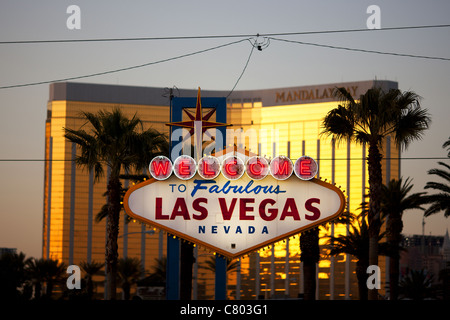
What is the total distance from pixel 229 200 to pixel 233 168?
1.46 m

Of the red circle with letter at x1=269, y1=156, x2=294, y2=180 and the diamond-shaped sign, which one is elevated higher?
the red circle with letter at x1=269, y1=156, x2=294, y2=180

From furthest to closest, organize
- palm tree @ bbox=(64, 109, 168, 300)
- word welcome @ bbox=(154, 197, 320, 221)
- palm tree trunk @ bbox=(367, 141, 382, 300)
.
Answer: palm tree @ bbox=(64, 109, 168, 300) < palm tree trunk @ bbox=(367, 141, 382, 300) < word welcome @ bbox=(154, 197, 320, 221)

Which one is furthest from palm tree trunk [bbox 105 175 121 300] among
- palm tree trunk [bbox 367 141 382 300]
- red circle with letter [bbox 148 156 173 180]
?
palm tree trunk [bbox 367 141 382 300]

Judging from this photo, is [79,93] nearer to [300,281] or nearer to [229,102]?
[229,102]

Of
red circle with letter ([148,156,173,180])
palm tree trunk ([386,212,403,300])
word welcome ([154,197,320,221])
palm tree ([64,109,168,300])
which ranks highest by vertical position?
palm tree ([64,109,168,300])

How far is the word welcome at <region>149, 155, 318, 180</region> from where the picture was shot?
36312mm

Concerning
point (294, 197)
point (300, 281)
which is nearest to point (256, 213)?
point (294, 197)

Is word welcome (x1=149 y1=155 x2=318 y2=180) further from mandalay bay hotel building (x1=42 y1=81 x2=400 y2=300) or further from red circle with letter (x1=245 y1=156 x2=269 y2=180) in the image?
mandalay bay hotel building (x1=42 y1=81 x2=400 y2=300)

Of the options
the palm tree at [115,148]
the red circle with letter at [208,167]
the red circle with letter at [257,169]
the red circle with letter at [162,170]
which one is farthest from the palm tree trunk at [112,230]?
the red circle with letter at [257,169]

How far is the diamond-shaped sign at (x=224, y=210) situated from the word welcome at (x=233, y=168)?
0.31 metres

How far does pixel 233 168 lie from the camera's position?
119ft

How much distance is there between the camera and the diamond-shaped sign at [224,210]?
119 feet

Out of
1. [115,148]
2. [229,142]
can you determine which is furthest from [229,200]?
[229,142]
